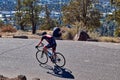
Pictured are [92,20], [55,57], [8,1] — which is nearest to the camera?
[55,57]

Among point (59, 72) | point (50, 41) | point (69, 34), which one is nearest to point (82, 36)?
point (69, 34)

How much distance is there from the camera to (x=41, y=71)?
38.7 ft

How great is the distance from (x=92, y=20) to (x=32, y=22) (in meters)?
13.1

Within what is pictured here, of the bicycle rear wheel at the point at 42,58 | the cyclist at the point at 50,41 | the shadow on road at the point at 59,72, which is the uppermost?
the cyclist at the point at 50,41

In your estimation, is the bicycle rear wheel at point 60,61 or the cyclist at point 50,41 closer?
the cyclist at point 50,41

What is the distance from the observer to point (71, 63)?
514 inches

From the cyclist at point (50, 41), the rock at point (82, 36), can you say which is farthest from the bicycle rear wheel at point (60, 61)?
the rock at point (82, 36)

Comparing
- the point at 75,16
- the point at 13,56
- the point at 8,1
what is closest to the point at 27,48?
the point at 13,56

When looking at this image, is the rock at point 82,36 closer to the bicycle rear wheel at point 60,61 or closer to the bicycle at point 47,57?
the bicycle at point 47,57

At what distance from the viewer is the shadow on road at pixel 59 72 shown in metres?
11.2

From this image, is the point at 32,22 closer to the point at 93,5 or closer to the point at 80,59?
the point at 93,5

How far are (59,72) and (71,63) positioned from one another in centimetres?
143

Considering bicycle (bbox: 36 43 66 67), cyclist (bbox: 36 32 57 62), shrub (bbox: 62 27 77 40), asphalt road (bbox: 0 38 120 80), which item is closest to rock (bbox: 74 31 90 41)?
shrub (bbox: 62 27 77 40)

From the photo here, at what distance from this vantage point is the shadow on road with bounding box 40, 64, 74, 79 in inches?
442
